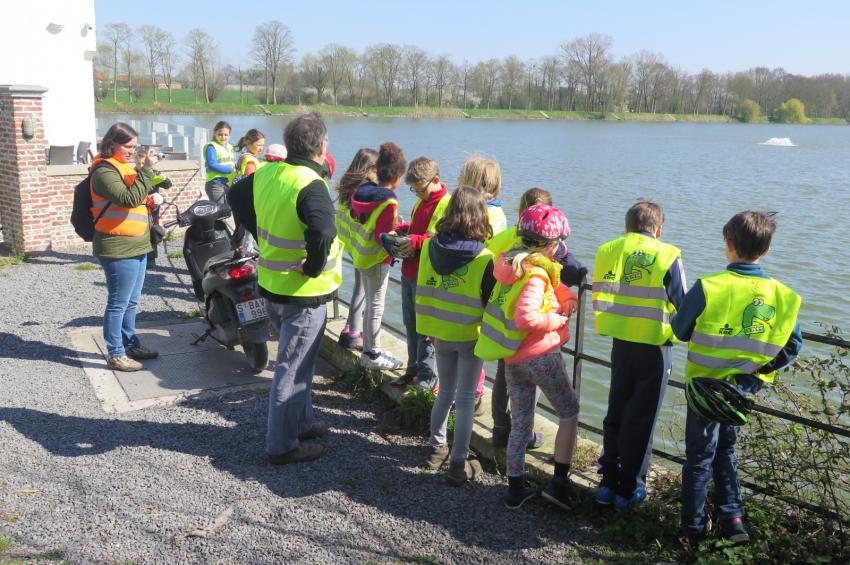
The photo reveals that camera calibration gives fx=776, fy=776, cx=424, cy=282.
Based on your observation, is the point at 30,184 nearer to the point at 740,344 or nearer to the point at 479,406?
the point at 479,406

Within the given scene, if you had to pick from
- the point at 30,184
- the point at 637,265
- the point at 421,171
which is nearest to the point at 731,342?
the point at 637,265

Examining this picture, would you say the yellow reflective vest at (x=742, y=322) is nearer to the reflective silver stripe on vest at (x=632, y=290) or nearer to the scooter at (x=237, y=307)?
the reflective silver stripe on vest at (x=632, y=290)

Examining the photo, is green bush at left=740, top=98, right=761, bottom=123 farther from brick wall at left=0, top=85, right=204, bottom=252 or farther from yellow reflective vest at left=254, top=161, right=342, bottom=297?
yellow reflective vest at left=254, top=161, right=342, bottom=297

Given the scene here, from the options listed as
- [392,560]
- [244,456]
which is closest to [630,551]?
[392,560]

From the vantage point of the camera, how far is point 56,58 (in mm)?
18234

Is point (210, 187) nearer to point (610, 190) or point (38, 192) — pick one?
point (38, 192)

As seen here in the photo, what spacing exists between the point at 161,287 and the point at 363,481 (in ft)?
17.5

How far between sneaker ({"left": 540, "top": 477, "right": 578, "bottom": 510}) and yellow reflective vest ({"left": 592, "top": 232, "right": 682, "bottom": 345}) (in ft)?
2.60

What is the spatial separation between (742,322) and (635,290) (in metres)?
0.56

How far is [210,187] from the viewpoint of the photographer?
30.9ft

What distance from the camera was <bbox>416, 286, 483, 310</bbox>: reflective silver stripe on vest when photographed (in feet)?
13.5

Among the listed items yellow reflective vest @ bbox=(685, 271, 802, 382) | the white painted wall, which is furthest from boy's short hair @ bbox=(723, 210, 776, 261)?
the white painted wall

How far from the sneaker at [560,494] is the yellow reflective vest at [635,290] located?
79cm

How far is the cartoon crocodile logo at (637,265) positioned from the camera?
368 cm
